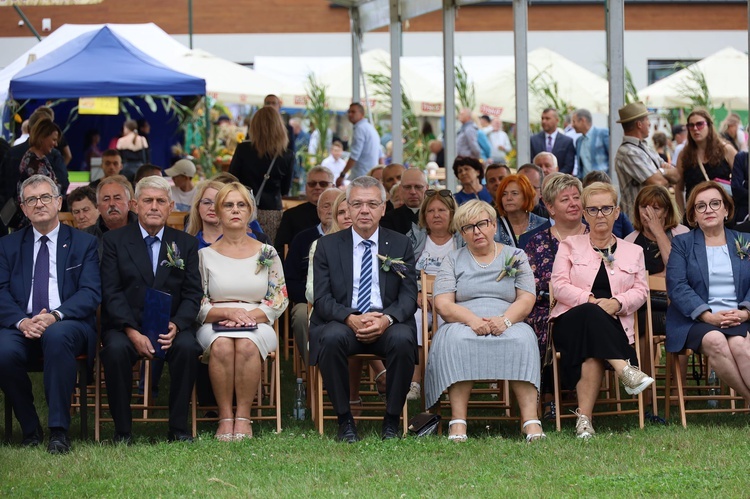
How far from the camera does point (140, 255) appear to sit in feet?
23.6

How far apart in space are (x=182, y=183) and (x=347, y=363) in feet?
17.1

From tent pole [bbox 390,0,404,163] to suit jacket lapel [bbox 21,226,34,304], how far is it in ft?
23.5

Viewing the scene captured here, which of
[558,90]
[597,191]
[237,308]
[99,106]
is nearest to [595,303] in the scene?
[597,191]

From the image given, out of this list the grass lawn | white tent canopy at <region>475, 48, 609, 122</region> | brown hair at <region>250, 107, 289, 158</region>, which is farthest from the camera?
white tent canopy at <region>475, 48, 609, 122</region>

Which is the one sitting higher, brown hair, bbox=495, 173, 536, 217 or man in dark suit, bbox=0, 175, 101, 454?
brown hair, bbox=495, 173, 536, 217

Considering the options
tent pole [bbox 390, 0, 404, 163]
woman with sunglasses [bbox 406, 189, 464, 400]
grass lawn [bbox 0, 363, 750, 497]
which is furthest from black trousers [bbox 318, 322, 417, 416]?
tent pole [bbox 390, 0, 404, 163]

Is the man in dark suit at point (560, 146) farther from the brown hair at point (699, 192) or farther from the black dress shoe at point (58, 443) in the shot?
the black dress shoe at point (58, 443)

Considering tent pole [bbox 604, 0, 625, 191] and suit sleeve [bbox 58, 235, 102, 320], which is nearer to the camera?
suit sleeve [bbox 58, 235, 102, 320]

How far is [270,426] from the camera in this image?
740 cm

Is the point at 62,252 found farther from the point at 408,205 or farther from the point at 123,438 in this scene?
the point at 408,205

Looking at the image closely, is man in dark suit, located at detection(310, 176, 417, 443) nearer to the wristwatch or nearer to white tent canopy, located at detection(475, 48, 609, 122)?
the wristwatch

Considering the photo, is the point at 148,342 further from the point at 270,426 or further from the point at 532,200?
the point at 532,200

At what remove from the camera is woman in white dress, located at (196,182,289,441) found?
6946 millimetres

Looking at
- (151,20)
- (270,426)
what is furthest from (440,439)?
(151,20)
